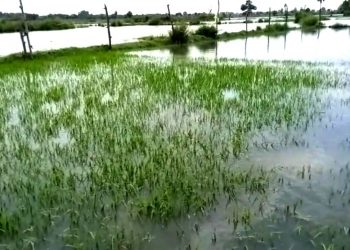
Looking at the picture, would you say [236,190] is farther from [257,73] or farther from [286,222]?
[257,73]

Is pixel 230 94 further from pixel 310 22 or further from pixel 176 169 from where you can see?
pixel 310 22

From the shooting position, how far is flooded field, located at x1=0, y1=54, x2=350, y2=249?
414 cm

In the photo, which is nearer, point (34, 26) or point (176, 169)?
point (176, 169)

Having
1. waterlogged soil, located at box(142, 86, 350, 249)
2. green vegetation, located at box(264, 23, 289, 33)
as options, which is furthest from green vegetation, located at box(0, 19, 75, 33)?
waterlogged soil, located at box(142, 86, 350, 249)

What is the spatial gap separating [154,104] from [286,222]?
19.4 ft

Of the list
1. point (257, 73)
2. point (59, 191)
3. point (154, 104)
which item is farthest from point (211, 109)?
point (257, 73)

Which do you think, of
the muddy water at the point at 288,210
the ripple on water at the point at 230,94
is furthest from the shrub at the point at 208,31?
the muddy water at the point at 288,210

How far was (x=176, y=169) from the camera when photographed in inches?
222

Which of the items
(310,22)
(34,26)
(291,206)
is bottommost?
(291,206)

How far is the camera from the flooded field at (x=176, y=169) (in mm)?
4137

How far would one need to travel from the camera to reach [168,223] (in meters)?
4.32

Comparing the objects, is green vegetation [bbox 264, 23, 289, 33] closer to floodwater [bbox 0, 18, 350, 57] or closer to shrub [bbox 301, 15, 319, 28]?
shrub [bbox 301, 15, 319, 28]

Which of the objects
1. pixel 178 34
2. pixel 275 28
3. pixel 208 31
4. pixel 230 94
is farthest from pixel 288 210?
pixel 275 28

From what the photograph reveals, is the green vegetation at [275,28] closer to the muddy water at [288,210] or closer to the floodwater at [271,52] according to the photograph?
the floodwater at [271,52]
